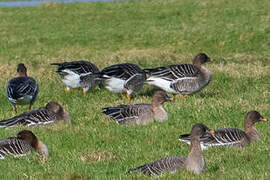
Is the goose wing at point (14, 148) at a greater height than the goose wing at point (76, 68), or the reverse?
the goose wing at point (76, 68)

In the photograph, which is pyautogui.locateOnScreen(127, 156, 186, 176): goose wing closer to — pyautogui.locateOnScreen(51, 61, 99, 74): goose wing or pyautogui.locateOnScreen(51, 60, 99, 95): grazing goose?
pyautogui.locateOnScreen(51, 60, 99, 95): grazing goose

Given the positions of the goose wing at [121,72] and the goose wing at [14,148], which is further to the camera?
the goose wing at [121,72]

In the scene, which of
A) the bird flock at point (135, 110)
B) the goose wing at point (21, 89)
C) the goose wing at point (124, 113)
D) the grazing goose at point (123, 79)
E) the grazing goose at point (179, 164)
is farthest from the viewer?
the grazing goose at point (123, 79)

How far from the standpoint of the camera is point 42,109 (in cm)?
1271

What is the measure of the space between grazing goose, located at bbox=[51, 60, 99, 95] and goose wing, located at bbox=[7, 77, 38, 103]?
6.62 feet

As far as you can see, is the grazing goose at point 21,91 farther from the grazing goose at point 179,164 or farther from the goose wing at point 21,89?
the grazing goose at point 179,164

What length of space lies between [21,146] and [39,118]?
2730 mm

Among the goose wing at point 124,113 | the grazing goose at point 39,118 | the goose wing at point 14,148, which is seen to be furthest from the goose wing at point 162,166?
the grazing goose at point 39,118

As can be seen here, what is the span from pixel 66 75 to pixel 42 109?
4457 millimetres

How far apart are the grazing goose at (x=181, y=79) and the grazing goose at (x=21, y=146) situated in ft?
20.9

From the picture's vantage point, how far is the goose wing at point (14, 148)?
380 inches

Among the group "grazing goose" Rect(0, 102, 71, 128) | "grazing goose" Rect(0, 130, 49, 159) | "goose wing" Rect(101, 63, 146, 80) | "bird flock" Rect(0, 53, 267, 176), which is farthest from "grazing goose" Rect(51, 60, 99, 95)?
"grazing goose" Rect(0, 130, 49, 159)

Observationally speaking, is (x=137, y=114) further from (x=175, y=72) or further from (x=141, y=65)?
(x=141, y=65)

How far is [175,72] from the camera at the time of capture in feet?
51.1
